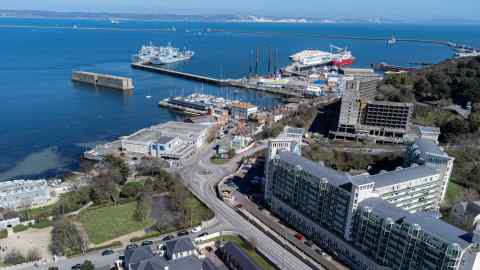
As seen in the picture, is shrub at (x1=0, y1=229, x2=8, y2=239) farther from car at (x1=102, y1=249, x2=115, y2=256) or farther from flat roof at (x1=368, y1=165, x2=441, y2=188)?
flat roof at (x1=368, y1=165, x2=441, y2=188)

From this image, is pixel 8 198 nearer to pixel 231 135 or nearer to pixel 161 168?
pixel 161 168

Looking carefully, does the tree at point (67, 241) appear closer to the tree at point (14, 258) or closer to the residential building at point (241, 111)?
the tree at point (14, 258)

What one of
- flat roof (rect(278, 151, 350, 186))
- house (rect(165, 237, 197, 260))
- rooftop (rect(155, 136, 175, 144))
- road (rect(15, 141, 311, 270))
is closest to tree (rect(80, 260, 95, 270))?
road (rect(15, 141, 311, 270))

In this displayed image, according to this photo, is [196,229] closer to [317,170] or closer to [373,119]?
[317,170]

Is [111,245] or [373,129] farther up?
[373,129]

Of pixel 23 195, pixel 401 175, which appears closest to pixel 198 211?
pixel 23 195

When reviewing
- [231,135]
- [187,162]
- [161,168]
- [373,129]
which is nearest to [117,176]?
[161,168]
